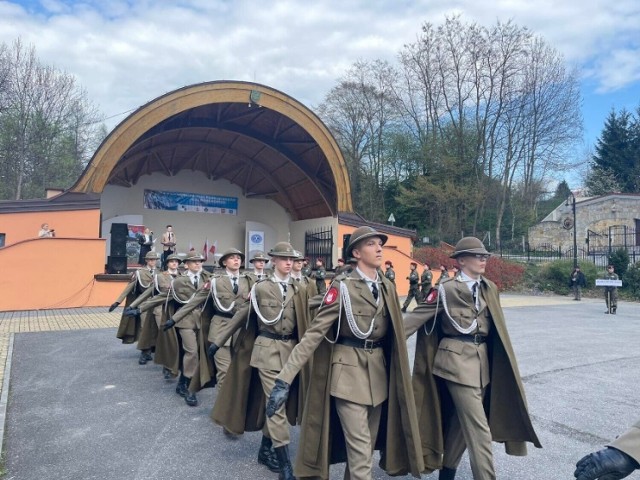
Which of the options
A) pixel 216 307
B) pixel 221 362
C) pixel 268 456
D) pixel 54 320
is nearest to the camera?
pixel 268 456

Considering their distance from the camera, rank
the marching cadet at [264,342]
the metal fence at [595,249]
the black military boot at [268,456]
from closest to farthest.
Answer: the black military boot at [268,456] < the marching cadet at [264,342] < the metal fence at [595,249]

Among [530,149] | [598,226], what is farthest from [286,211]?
[598,226]

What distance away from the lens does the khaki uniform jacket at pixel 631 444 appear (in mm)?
2219

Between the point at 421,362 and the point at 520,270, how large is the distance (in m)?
25.9

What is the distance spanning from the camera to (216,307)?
239 inches

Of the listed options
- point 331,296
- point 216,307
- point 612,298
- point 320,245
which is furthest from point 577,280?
point 331,296

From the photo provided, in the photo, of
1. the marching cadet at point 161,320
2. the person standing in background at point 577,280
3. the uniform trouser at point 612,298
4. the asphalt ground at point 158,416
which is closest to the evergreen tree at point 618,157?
the person standing in background at point 577,280

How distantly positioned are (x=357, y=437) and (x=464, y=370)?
98 cm

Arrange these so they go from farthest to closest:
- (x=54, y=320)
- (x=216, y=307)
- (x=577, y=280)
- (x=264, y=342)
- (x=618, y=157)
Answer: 1. (x=618, y=157)
2. (x=577, y=280)
3. (x=54, y=320)
4. (x=216, y=307)
5. (x=264, y=342)

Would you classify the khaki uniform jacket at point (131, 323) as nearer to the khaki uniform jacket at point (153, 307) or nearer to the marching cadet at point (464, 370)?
the khaki uniform jacket at point (153, 307)

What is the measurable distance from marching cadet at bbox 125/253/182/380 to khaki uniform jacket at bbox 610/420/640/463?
19.3ft

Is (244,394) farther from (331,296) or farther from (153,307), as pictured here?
(153,307)

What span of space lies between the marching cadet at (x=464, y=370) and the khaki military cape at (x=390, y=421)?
34cm

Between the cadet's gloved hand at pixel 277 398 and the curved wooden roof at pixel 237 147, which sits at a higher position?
the curved wooden roof at pixel 237 147
